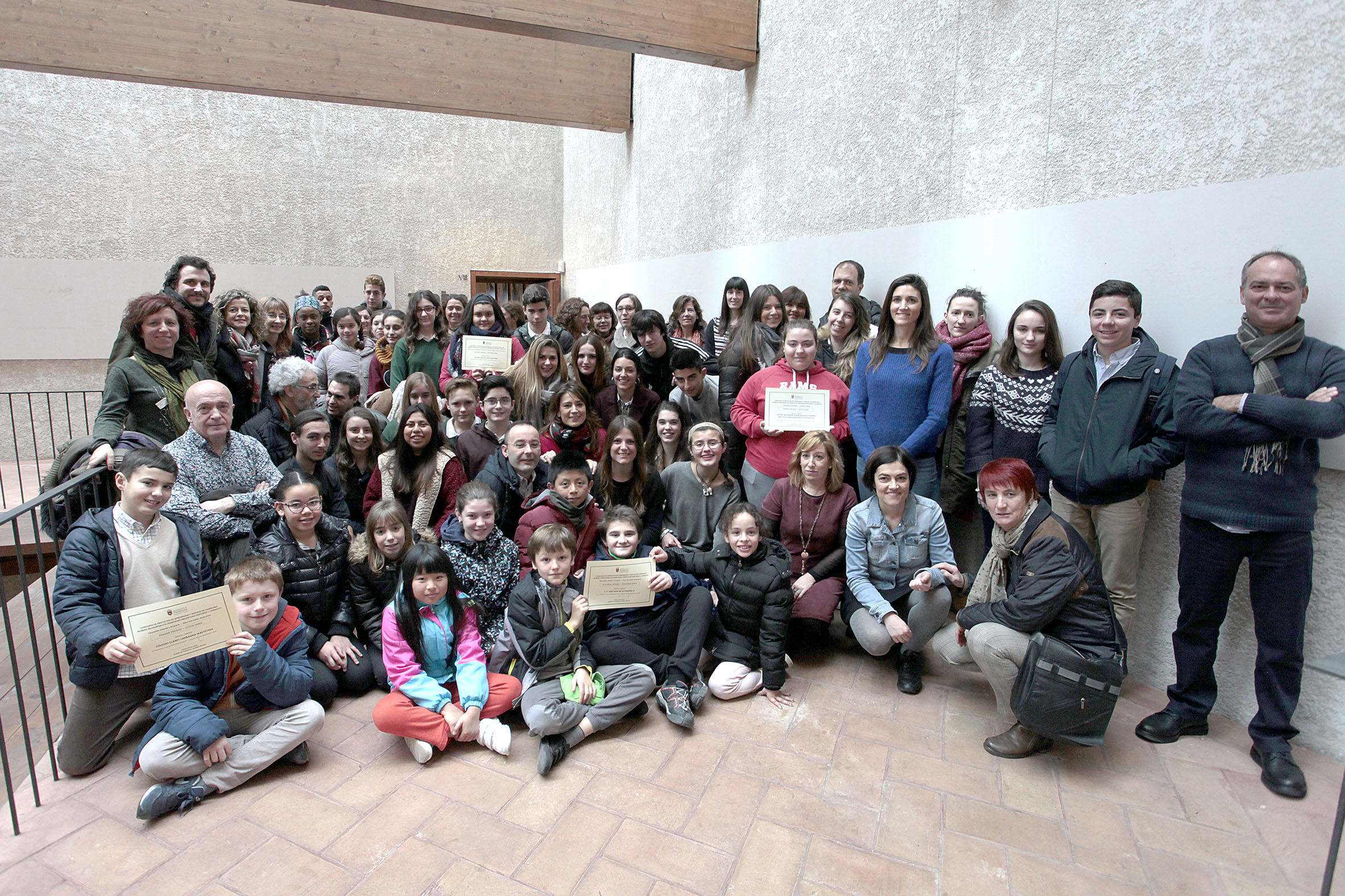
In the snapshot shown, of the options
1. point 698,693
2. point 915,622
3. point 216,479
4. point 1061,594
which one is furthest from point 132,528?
point 1061,594

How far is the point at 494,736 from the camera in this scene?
2.70 meters

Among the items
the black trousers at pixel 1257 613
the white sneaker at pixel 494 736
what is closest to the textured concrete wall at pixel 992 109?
the black trousers at pixel 1257 613

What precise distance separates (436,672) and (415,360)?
9.05 feet

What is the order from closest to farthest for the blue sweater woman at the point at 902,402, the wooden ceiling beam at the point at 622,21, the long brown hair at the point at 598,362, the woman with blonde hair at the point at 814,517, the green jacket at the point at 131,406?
the green jacket at the point at 131,406 → the woman with blonde hair at the point at 814,517 → the blue sweater woman at the point at 902,402 → the long brown hair at the point at 598,362 → the wooden ceiling beam at the point at 622,21

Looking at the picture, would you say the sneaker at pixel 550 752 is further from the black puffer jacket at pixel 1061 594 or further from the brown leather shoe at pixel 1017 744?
the black puffer jacket at pixel 1061 594

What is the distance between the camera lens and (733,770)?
259cm

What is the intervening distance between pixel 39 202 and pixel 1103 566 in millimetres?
10590

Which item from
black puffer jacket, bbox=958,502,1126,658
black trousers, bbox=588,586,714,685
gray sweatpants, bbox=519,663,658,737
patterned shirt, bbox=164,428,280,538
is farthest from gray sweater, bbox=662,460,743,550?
patterned shirt, bbox=164,428,280,538

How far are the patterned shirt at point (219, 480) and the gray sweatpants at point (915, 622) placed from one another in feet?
8.98

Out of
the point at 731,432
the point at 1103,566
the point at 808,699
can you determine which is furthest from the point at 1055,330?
the point at 808,699

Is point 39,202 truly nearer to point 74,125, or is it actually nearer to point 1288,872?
point 74,125

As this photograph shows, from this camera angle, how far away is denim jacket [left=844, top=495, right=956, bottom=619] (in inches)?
127

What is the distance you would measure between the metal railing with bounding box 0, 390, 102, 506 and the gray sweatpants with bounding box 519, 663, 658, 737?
768 centimetres

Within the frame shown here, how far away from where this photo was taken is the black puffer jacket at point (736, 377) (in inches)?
169
